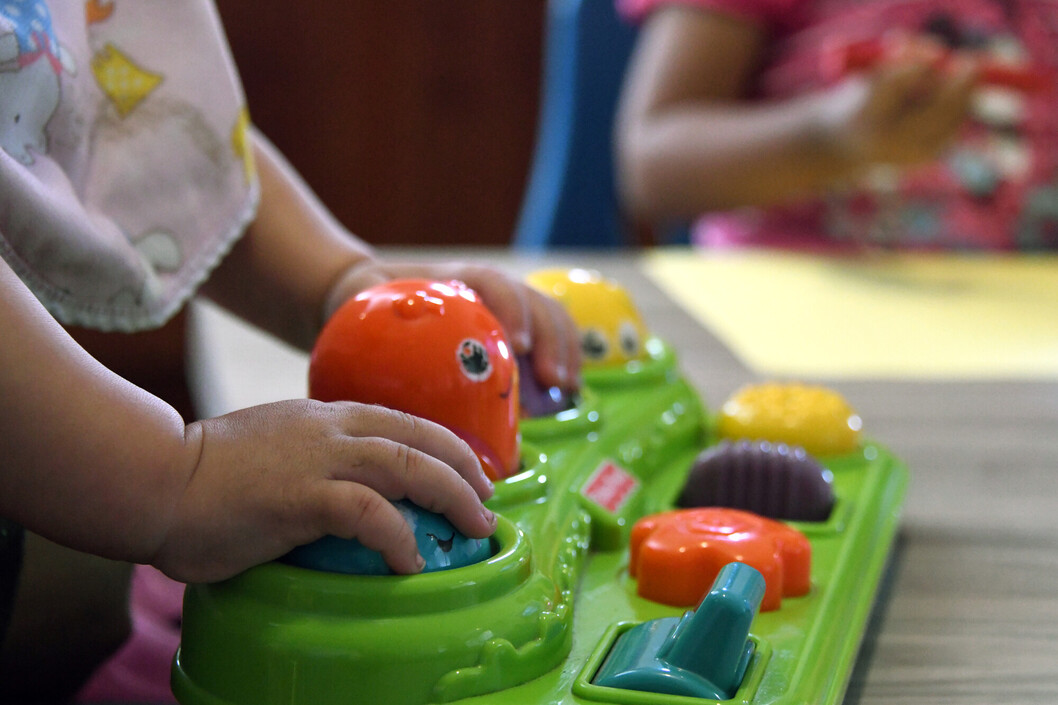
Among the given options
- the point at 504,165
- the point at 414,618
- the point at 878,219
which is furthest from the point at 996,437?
the point at 504,165

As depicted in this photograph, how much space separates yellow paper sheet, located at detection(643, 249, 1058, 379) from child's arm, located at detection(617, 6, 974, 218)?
102 millimetres

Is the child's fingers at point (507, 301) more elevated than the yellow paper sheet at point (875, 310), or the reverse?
the child's fingers at point (507, 301)

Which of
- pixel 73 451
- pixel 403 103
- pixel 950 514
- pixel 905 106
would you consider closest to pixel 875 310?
pixel 905 106

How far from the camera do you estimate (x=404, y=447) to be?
0.97 feet

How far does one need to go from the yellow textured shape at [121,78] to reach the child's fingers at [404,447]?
19 cm

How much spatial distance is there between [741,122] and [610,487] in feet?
2.72

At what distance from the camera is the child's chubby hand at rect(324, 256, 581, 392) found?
444 millimetres

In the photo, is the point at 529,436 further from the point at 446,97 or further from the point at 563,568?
the point at 446,97

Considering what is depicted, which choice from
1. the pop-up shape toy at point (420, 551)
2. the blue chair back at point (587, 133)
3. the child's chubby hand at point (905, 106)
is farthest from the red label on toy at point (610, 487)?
the blue chair back at point (587, 133)

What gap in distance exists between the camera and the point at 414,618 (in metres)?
0.29

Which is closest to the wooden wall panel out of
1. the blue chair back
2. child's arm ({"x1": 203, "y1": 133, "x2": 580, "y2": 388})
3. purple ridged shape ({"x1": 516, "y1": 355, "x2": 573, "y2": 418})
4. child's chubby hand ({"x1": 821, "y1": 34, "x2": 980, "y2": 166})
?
the blue chair back

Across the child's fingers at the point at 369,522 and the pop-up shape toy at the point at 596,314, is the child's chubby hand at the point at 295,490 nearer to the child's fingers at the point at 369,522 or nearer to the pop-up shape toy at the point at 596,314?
the child's fingers at the point at 369,522

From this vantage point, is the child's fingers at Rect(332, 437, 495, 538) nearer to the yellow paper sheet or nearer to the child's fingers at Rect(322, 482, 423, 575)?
the child's fingers at Rect(322, 482, 423, 575)

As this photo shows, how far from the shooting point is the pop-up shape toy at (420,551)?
293 mm
